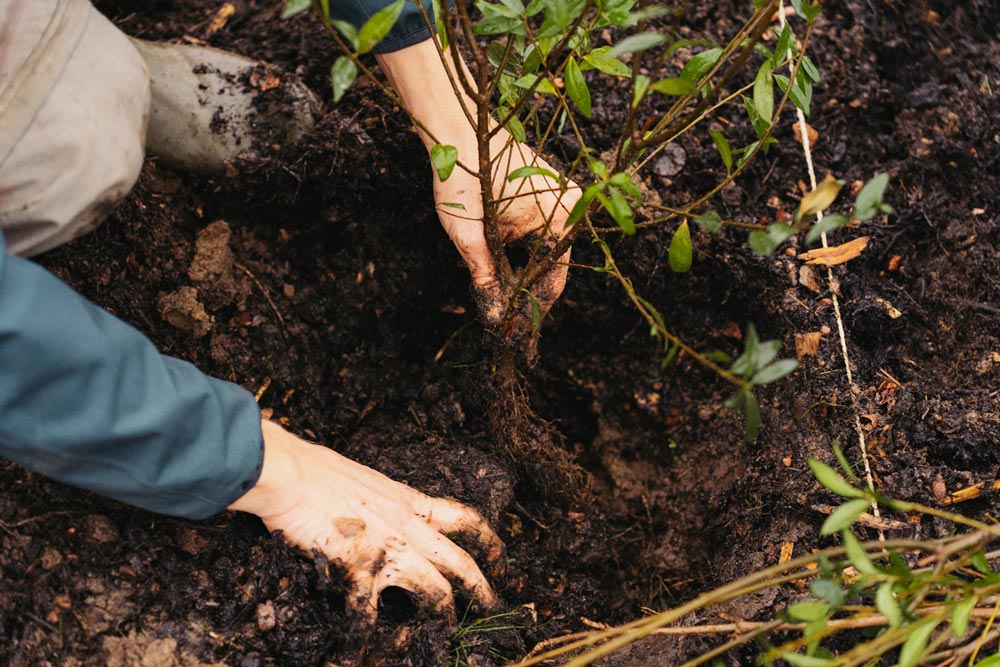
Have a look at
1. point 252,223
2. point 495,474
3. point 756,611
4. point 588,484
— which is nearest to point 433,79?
point 252,223

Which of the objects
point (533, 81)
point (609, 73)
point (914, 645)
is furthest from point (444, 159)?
point (914, 645)

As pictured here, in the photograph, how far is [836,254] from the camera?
1.69 metres

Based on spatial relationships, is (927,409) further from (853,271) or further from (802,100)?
(802,100)

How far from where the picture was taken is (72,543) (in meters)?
1.34

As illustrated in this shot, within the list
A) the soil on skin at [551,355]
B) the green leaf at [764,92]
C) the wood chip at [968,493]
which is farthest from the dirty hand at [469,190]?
the wood chip at [968,493]

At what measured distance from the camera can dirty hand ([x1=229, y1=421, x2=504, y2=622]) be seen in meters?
1.34

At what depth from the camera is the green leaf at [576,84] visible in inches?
42.6

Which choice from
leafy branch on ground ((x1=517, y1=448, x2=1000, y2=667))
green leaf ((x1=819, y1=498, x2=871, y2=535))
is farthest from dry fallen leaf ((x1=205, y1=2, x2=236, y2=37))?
green leaf ((x1=819, y1=498, x2=871, y2=535))

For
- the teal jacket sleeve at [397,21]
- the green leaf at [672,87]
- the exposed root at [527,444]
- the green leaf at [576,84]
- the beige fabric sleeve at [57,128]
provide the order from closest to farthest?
the green leaf at [672,87] < the green leaf at [576,84] < the beige fabric sleeve at [57,128] < the teal jacket sleeve at [397,21] < the exposed root at [527,444]

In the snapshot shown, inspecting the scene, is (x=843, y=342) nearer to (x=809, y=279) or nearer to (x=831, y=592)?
(x=809, y=279)

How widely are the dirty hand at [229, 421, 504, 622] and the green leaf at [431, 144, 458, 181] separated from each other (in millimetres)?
563

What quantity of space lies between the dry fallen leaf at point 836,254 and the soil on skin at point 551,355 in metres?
0.04

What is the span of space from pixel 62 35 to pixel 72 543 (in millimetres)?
875

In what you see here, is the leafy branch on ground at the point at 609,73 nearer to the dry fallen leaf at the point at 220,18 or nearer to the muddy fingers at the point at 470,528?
the muddy fingers at the point at 470,528
